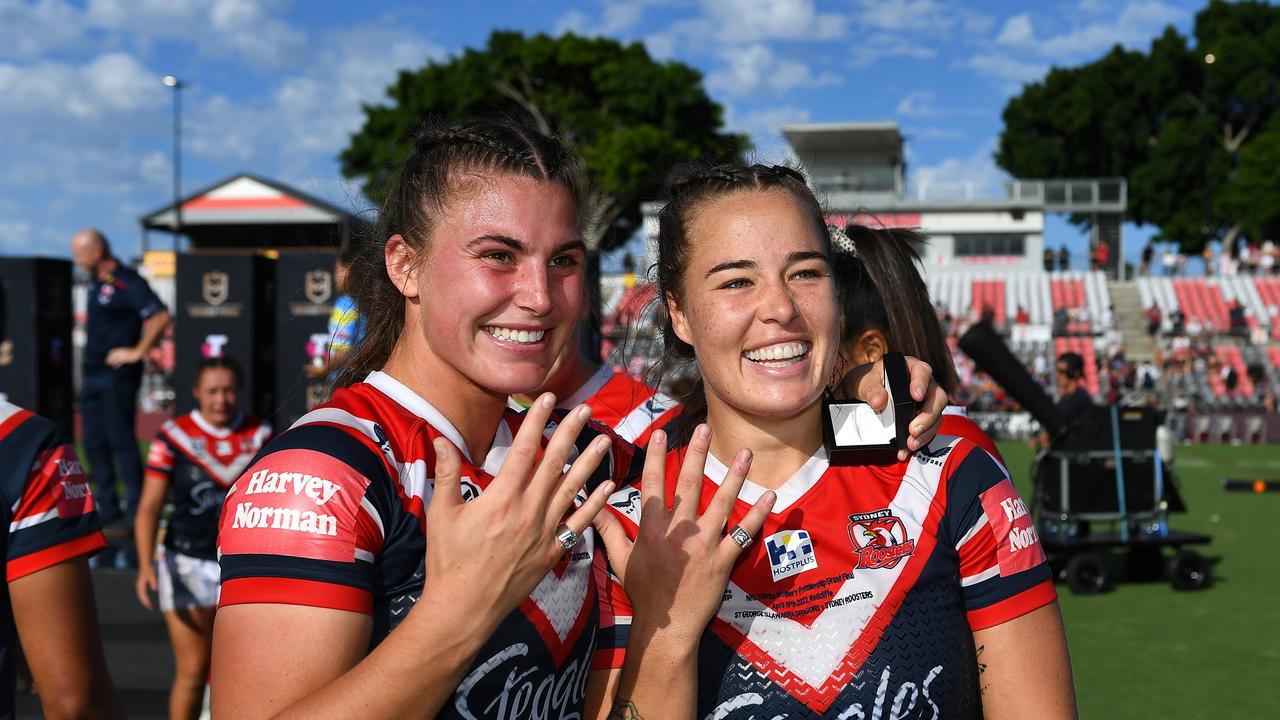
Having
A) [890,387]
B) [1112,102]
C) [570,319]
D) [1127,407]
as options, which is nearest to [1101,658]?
[1127,407]

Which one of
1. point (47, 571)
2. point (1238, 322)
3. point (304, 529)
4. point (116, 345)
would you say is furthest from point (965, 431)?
point (1238, 322)

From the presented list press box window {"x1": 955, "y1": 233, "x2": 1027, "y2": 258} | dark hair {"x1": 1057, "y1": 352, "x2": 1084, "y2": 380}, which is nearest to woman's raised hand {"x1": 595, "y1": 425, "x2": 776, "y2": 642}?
dark hair {"x1": 1057, "y1": 352, "x2": 1084, "y2": 380}

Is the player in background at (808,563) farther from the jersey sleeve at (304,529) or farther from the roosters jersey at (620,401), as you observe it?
the roosters jersey at (620,401)

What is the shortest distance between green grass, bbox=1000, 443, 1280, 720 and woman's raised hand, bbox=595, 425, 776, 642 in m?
4.14

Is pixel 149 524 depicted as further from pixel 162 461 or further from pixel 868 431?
pixel 868 431

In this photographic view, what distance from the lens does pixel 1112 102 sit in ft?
168

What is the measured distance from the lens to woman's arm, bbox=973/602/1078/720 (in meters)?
1.97

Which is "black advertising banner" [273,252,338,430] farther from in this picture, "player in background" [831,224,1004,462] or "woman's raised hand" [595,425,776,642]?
"woman's raised hand" [595,425,776,642]

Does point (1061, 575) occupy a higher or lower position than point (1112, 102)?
lower

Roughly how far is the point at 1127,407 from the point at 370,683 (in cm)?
835

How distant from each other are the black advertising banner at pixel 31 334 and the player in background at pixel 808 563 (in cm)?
794

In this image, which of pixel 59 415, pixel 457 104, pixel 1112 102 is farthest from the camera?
pixel 1112 102

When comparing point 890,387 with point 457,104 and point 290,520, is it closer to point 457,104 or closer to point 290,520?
point 290,520

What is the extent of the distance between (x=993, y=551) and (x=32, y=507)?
70.5 inches
